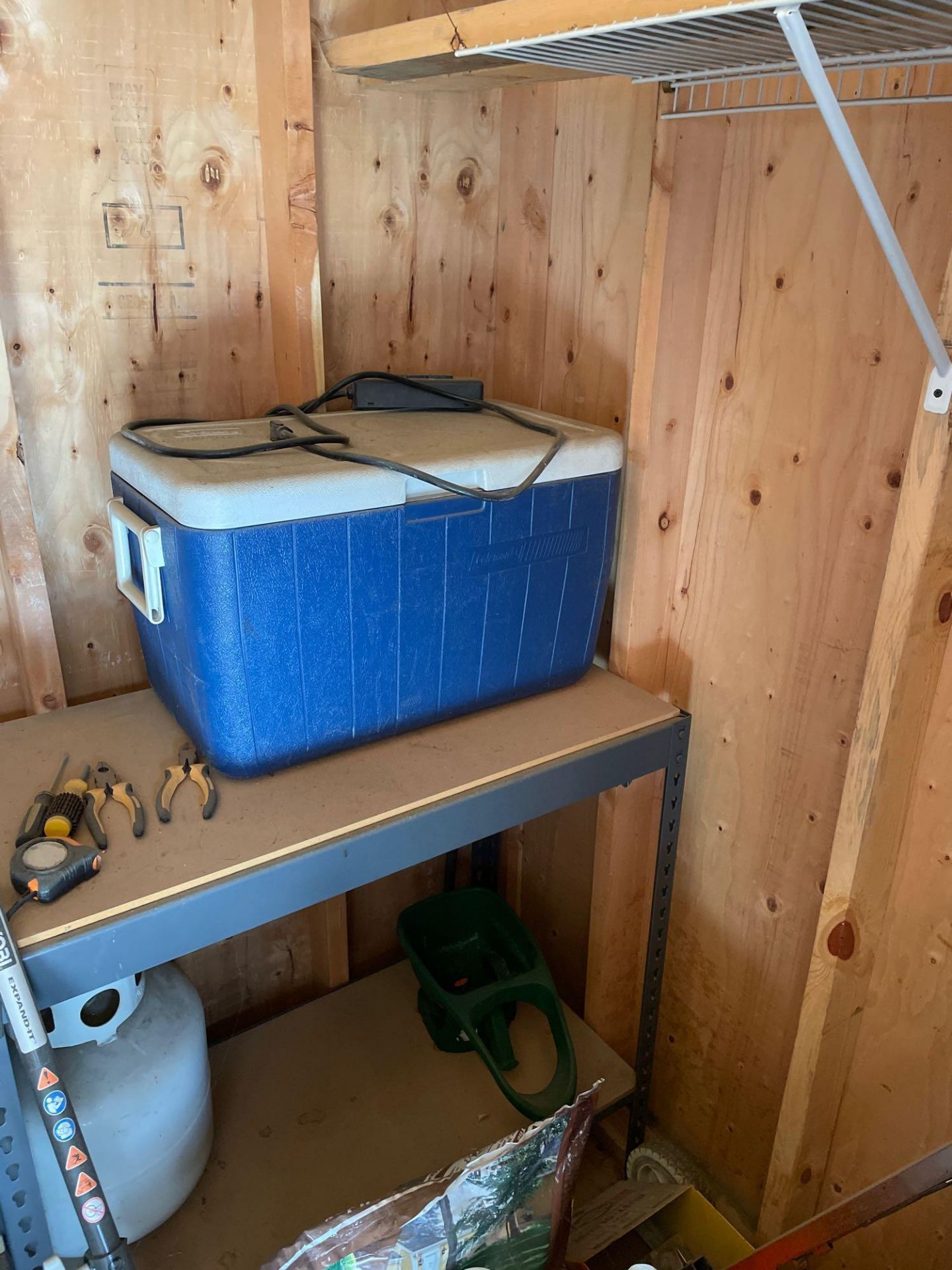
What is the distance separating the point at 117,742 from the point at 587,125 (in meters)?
1.04

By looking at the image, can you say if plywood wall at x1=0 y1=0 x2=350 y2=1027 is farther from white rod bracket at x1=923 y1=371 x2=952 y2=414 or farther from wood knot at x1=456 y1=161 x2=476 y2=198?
white rod bracket at x1=923 y1=371 x2=952 y2=414

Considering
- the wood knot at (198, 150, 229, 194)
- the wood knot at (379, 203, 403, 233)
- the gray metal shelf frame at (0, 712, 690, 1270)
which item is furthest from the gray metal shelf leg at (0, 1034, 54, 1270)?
the wood knot at (379, 203, 403, 233)

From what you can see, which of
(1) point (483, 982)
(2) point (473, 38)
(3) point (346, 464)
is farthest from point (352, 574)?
(1) point (483, 982)

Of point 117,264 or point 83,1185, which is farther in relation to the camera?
point 117,264

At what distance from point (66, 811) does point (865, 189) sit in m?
0.93

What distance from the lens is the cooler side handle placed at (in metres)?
0.96

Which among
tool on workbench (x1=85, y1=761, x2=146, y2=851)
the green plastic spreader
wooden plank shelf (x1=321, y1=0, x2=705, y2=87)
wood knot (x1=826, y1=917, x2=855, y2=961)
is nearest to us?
wooden plank shelf (x1=321, y1=0, x2=705, y2=87)

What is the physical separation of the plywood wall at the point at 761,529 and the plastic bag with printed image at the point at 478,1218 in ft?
1.33

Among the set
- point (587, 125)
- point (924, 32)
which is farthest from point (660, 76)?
point (924, 32)

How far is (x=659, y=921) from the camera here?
1339 mm

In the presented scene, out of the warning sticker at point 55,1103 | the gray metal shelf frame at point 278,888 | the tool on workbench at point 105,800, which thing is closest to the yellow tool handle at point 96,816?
the tool on workbench at point 105,800

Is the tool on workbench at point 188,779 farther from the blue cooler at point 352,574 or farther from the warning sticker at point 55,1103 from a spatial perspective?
the warning sticker at point 55,1103

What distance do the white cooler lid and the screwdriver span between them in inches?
12.7

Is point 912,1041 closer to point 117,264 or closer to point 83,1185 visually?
point 83,1185
